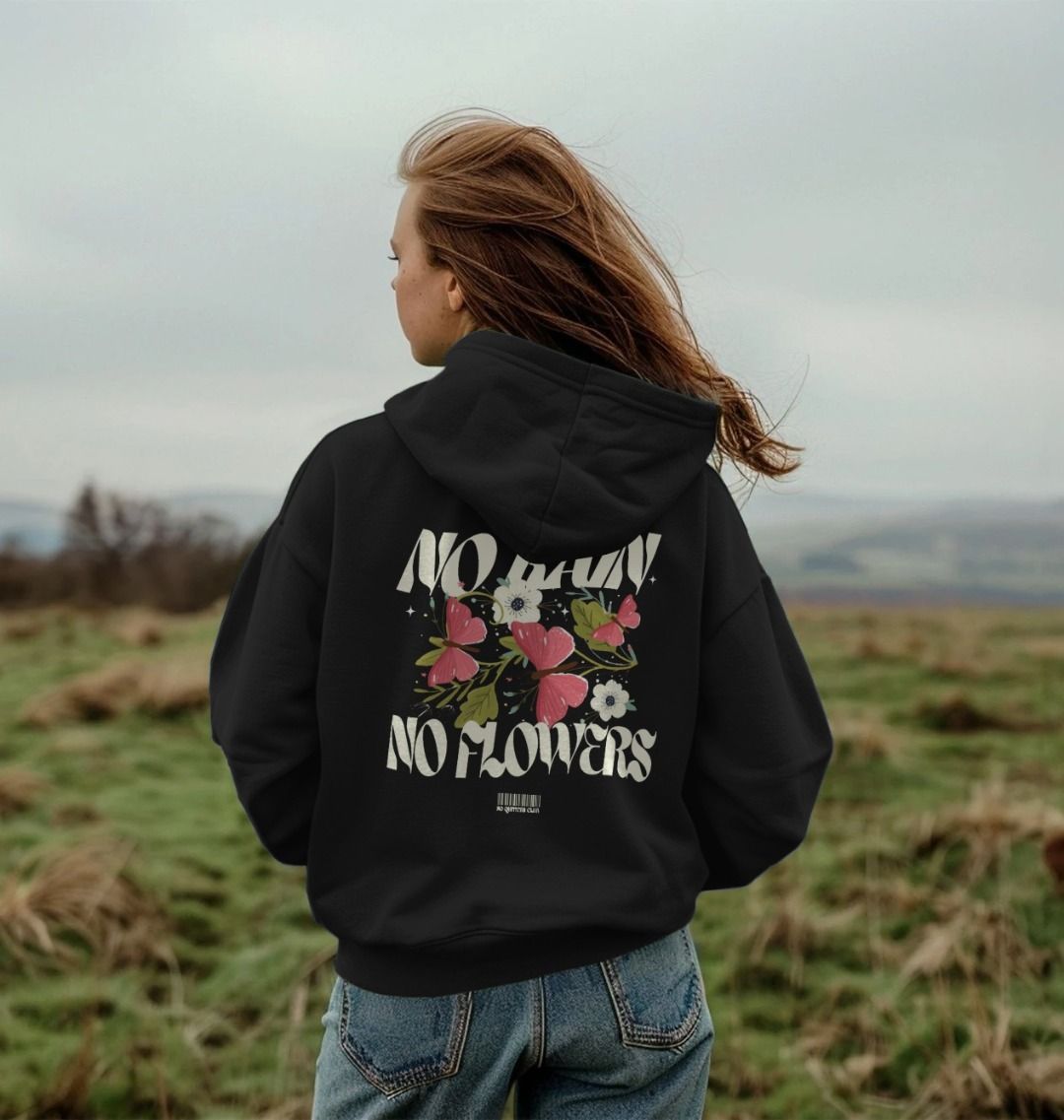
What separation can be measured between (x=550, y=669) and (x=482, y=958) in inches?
13.9

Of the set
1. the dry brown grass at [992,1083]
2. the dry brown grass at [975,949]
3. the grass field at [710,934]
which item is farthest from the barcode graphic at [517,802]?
the dry brown grass at [975,949]

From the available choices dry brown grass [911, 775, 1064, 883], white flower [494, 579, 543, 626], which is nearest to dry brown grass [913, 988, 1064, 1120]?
dry brown grass [911, 775, 1064, 883]

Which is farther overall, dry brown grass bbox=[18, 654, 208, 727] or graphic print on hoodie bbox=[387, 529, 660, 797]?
dry brown grass bbox=[18, 654, 208, 727]

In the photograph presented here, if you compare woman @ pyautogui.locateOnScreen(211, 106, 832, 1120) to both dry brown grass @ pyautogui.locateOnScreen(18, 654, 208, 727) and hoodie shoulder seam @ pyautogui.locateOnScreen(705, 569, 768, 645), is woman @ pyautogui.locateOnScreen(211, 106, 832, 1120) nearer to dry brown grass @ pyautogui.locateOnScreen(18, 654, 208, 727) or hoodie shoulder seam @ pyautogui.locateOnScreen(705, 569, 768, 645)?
hoodie shoulder seam @ pyautogui.locateOnScreen(705, 569, 768, 645)

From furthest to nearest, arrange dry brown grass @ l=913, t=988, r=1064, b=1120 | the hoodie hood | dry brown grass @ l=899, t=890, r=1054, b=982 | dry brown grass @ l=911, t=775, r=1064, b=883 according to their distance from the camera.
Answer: dry brown grass @ l=911, t=775, r=1064, b=883, dry brown grass @ l=899, t=890, r=1054, b=982, dry brown grass @ l=913, t=988, r=1064, b=1120, the hoodie hood

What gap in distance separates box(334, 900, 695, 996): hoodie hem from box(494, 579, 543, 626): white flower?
0.37 metres

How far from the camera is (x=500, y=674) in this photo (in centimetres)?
147

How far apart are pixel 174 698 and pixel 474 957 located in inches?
168

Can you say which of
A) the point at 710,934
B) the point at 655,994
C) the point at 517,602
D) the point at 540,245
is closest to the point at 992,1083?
the point at 710,934

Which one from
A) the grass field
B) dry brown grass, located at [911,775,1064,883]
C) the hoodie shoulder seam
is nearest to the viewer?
the hoodie shoulder seam

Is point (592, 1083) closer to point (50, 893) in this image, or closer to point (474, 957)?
point (474, 957)

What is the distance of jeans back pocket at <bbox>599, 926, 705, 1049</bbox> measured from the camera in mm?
1462

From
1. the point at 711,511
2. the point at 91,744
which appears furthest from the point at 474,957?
the point at 91,744

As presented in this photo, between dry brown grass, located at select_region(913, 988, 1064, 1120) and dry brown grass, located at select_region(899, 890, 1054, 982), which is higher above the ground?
dry brown grass, located at select_region(899, 890, 1054, 982)
